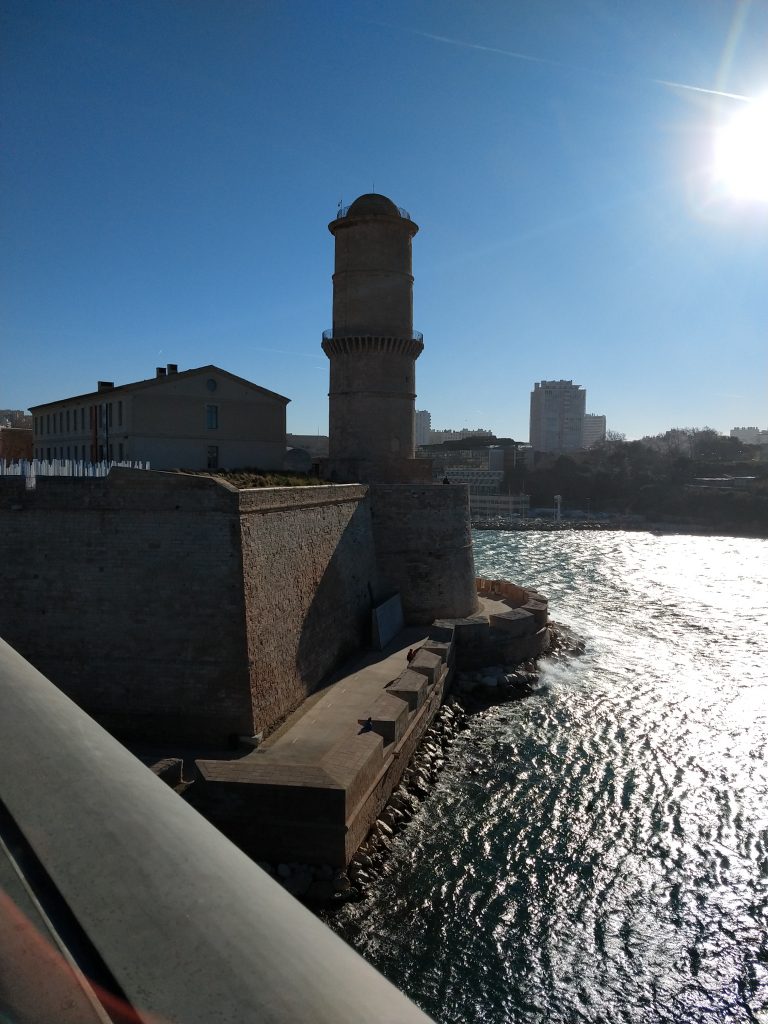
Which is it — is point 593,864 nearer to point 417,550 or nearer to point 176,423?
point 417,550

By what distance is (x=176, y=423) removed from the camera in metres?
16.6

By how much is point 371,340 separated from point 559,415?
140779mm

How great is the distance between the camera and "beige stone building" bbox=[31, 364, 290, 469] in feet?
53.0

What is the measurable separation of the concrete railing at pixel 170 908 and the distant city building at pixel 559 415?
517 ft

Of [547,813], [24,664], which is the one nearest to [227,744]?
[547,813]

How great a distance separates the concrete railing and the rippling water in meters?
7.46

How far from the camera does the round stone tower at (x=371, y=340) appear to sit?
72.2 ft

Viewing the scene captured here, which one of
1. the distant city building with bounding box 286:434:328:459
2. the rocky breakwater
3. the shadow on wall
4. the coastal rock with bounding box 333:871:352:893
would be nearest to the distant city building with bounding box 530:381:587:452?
the distant city building with bounding box 286:434:328:459

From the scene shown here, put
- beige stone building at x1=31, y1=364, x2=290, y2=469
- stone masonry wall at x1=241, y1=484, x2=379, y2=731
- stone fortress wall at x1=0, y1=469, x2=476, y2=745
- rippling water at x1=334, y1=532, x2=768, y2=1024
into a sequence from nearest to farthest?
rippling water at x1=334, y1=532, x2=768, y2=1024 < stone fortress wall at x1=0, y1=469, x2=476, y2=745 < stone masonry wall at x1=241, y1=484, x2=379, y2=731 < beige stone building at x1=31, y1=364, x2=290, y2=469

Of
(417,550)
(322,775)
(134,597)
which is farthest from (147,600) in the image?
(417,550)

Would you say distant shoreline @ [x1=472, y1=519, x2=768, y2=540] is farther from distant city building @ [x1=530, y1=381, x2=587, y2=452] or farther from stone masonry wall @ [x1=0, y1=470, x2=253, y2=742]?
distant city building @ [x1=530, y1=381, x2=587, y2=452]

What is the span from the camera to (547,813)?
11477 mm

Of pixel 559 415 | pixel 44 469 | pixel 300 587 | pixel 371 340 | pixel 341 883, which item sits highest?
pixel 559 415

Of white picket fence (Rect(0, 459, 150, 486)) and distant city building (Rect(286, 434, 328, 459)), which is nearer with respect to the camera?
white picket fence (Rect(0, 459, 150, 486))
